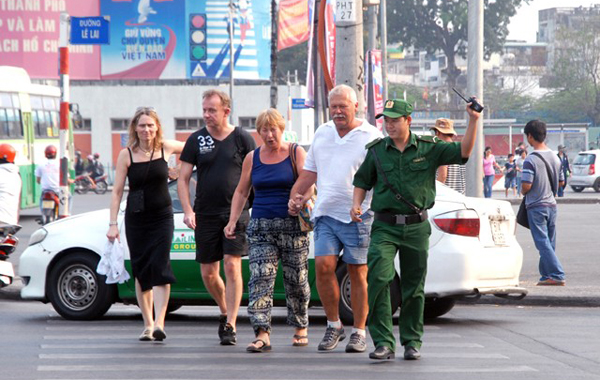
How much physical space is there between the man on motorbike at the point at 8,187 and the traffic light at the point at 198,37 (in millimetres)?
47565

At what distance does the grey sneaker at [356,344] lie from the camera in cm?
922

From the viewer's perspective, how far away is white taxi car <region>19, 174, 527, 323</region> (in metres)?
10.9

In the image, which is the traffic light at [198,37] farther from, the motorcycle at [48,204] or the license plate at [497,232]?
the license plate at [497,232]

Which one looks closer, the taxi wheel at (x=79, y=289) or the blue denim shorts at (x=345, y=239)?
the blue denim shorts at (x=345, y=239)

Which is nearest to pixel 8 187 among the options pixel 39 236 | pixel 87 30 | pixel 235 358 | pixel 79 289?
pixel 39 236

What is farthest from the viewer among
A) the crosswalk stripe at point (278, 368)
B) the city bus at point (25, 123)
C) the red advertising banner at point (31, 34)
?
the red advertising banner at point (31, 34)

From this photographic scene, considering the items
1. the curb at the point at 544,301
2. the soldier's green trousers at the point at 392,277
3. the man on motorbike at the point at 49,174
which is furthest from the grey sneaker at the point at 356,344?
the man on motorbike at the point at 49,174

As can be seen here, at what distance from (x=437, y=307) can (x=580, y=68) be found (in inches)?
3659

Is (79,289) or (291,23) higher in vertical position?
(291,23)

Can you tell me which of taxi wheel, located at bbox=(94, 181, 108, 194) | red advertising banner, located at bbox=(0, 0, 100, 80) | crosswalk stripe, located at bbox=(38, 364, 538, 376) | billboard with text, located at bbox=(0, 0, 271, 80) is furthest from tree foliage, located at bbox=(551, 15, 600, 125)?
crosswalk stripe, located at bbox=(38, 364, 538, 376)

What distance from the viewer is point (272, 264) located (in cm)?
955

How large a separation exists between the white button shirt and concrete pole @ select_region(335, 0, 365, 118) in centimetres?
409

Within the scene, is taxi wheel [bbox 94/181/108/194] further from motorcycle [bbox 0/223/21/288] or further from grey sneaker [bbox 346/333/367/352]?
grey sneaker [bbox 346/333/367/352]

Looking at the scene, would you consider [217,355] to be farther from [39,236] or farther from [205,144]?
[39,236]
